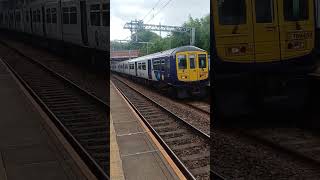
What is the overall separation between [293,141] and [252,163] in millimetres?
1529

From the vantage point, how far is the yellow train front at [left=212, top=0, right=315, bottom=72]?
268 inches

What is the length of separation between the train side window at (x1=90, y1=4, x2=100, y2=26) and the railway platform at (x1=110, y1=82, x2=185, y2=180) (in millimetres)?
3484

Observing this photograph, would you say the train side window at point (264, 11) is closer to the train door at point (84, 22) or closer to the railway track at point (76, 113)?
the railway track at point (76, 113)

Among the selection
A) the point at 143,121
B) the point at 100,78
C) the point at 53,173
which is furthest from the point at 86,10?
the point at 53,173

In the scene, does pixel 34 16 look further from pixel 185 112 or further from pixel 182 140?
pixel 182 140

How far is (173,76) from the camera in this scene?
9.81 m

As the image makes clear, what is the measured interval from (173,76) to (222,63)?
2.89 metres

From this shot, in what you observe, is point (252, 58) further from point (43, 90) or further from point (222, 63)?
point (43, 90)

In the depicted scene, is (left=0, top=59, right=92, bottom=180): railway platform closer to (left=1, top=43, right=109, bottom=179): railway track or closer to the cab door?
(left=1, top=43, right=109, bottom=179): railway track

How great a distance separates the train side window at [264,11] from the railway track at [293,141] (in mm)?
2100

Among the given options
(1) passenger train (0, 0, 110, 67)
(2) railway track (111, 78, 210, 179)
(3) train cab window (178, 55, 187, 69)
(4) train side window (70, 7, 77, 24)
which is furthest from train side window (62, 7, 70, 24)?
(3) train cab window (178, 55, 187, 69)

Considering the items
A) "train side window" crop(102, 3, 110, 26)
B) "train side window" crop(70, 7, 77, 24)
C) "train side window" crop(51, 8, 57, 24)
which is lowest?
"train side window" crop(102, 3, 110, 26)

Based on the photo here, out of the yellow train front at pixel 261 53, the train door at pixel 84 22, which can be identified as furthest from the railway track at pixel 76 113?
the yellow train front at pixel 261 53

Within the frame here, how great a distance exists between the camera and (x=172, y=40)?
3.25 meters
